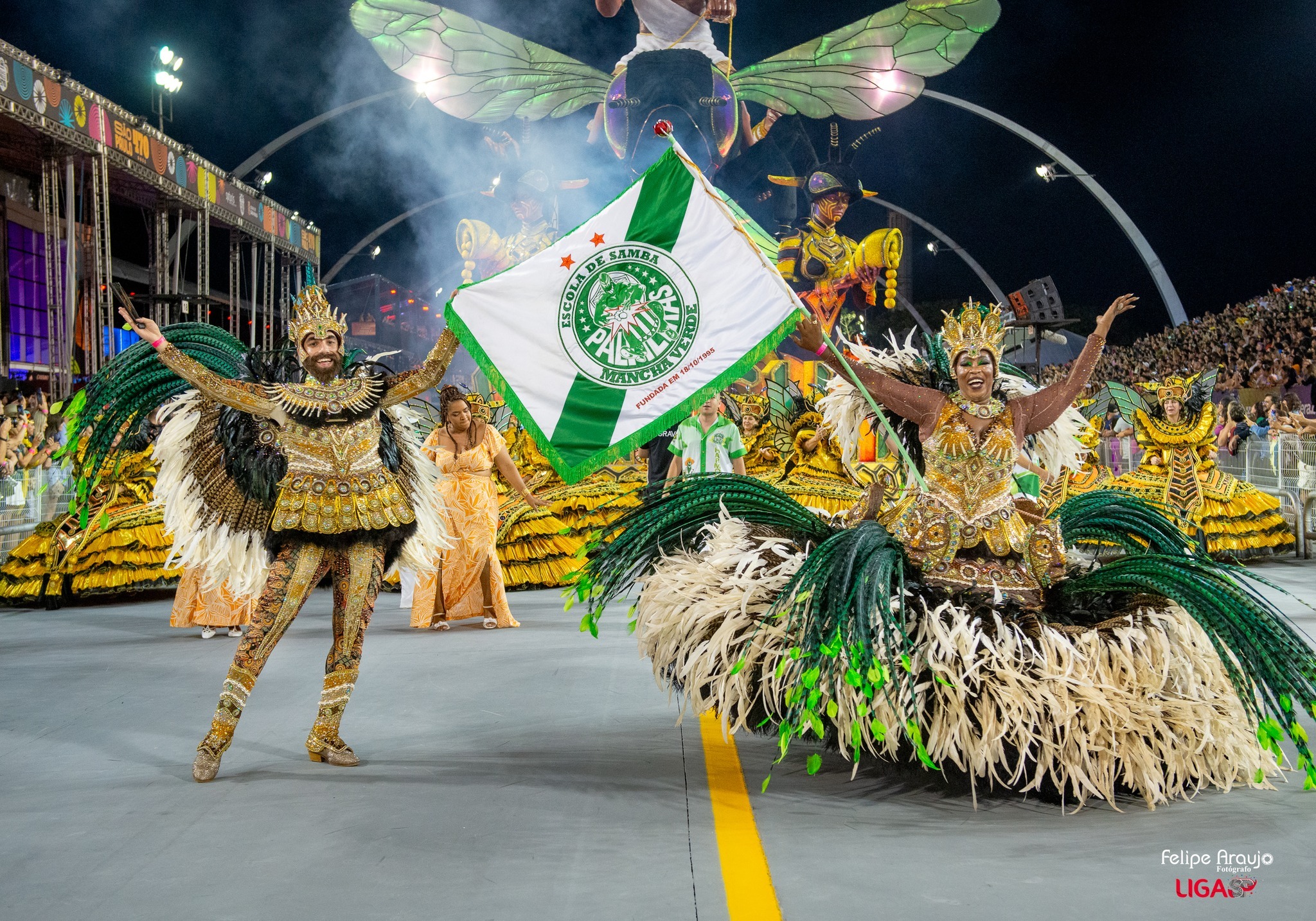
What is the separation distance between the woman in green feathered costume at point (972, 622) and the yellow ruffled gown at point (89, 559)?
6.29m

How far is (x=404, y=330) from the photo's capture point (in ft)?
141

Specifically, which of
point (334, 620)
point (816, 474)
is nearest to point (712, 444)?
point (816, 474)

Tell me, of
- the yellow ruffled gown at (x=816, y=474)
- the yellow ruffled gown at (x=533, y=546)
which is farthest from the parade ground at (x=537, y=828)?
the yellow ruffled gown at (x=816, y=474)

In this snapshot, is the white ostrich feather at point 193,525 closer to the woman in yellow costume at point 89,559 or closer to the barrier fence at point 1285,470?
the woman in yellow costume at point 89,559

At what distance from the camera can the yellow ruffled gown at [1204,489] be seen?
10953 mm

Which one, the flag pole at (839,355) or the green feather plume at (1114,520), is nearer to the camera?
the flag pole at (839,355)

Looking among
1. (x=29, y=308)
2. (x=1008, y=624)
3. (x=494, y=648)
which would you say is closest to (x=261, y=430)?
(x=494, y=648)

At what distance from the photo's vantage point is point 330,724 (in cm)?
471

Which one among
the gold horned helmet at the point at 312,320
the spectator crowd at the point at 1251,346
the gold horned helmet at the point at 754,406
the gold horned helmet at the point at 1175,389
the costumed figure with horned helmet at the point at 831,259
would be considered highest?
the costumed figure with horned helmet at the point at 831,259

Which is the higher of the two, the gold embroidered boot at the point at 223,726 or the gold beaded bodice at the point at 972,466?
the gold beaded bodice at the point at 972,466

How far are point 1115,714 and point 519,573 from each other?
24.3ft

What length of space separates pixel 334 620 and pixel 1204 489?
9568mm

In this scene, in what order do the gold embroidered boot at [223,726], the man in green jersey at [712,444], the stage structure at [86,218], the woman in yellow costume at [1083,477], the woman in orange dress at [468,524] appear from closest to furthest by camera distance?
1. the gold embroidered boot at [223,726]
2. the woman in yellow costume at [1083,477]
3. the woman in orange dress at [468,524]
4. the man in green jersey at [712,444]
5. the stage structure at [86,218]

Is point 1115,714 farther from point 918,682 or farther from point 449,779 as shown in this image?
point 449,779
